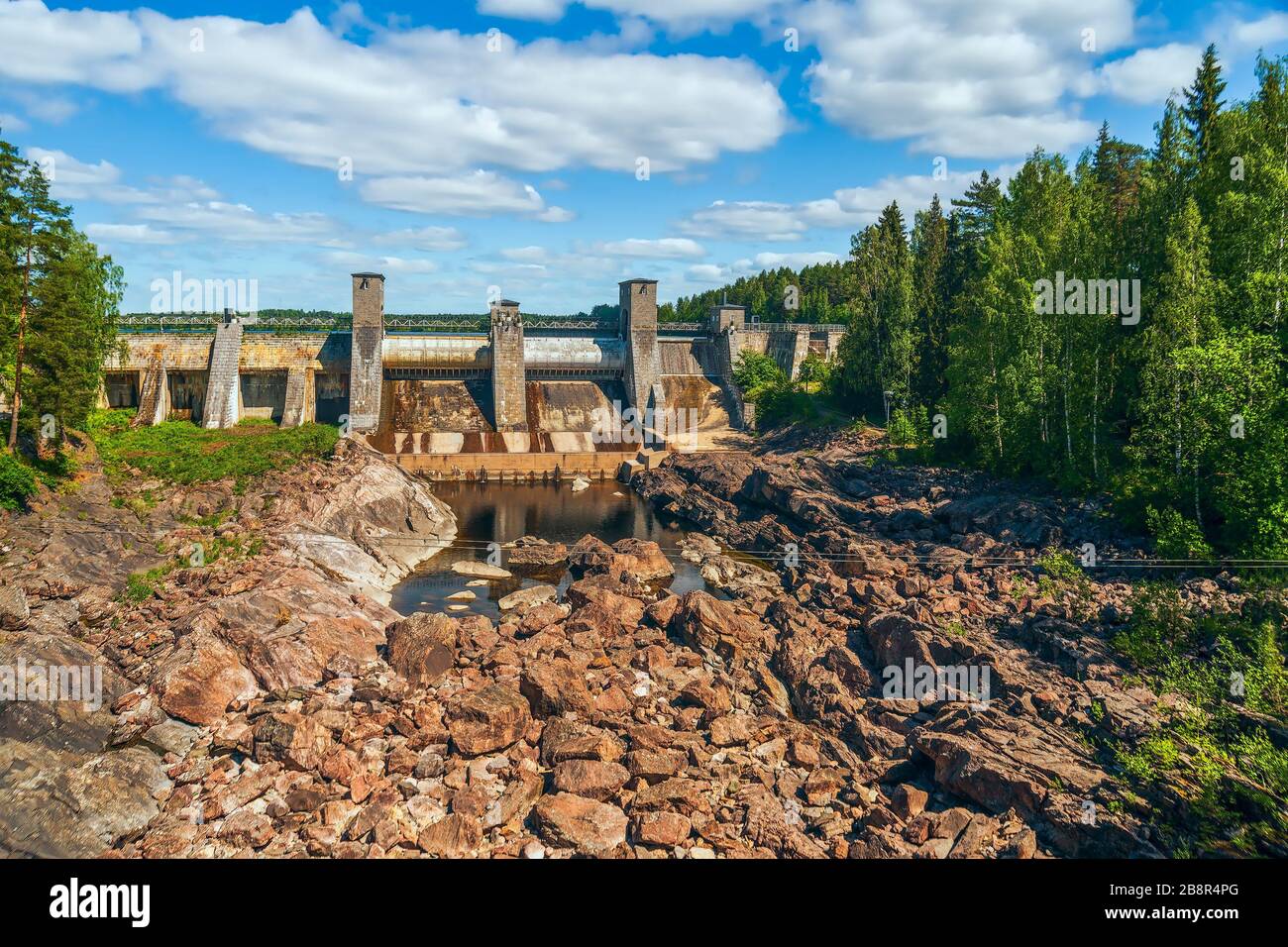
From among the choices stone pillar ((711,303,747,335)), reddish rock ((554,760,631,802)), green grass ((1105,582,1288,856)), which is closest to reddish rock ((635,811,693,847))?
reddish rock ((554,760,631,802))

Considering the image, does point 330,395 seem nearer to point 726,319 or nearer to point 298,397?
point 298,397

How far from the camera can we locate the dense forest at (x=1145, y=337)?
92.2 ft

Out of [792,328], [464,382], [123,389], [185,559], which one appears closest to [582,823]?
[185,559]

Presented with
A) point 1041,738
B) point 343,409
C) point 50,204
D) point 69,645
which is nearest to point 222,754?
point 69,645

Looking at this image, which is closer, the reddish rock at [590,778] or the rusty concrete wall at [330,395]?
the reddish rock at [590,778]

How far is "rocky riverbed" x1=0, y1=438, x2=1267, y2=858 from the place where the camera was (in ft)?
57.2

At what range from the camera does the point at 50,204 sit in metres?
32.9

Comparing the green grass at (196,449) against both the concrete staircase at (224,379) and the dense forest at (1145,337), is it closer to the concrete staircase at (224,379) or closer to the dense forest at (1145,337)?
the concrete staircase at (224,379)

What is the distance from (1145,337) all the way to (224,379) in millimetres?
61344

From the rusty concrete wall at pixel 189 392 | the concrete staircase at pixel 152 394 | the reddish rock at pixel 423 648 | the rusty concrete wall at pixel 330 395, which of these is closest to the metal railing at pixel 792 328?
the rusty concrete wall at pixel 330 395

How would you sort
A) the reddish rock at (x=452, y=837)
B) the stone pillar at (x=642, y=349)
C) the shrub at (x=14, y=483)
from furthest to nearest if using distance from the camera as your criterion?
the stone pillar at (x=642, y=349)
the shrub at (x=14, y=483)
the reddish rock at (x=452, y=837)

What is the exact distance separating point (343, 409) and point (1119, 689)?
58.8 metres

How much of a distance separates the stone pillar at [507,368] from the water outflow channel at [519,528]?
25.8 ft
